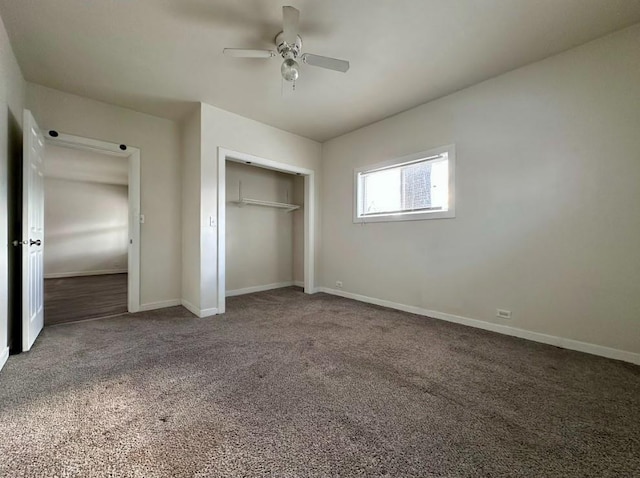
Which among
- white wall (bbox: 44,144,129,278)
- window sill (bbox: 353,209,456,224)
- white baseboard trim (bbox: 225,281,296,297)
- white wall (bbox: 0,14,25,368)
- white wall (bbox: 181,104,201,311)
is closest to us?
white wall (bbox: 0,14,25,368)

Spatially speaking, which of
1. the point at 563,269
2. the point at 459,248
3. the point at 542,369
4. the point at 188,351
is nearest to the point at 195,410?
the point at 188,351

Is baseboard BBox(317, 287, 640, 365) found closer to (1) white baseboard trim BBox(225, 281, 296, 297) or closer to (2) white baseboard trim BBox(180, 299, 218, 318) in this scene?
(1) white baseboard trim BBox(225, 281, 296, 297)

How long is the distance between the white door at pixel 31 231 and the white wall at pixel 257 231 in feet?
7.41

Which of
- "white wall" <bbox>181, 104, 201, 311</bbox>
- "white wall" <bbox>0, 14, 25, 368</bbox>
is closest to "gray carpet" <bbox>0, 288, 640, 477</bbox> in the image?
"white wall" <bbox>0, 14, 25, 368</bbox>

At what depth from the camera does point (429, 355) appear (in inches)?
87.7

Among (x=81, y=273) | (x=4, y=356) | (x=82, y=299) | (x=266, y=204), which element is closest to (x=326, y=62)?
(x=266, y=204)

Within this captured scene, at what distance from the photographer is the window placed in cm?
319

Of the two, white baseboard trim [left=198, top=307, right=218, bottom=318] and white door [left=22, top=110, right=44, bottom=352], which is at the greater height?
white door [left=22, top=110, right=44, bottom=352]

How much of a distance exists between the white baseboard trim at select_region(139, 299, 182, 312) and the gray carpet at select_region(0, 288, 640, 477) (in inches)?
32.5

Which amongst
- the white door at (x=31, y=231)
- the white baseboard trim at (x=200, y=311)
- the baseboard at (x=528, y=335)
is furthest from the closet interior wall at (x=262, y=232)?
the white door at (x=31, y=231)

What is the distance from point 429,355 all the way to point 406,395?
69 centimetres

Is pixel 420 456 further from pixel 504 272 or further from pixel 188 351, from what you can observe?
pixel 504 272

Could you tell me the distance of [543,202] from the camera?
2.49m

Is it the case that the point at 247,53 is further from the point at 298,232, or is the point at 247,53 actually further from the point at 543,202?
the point at 298,232
